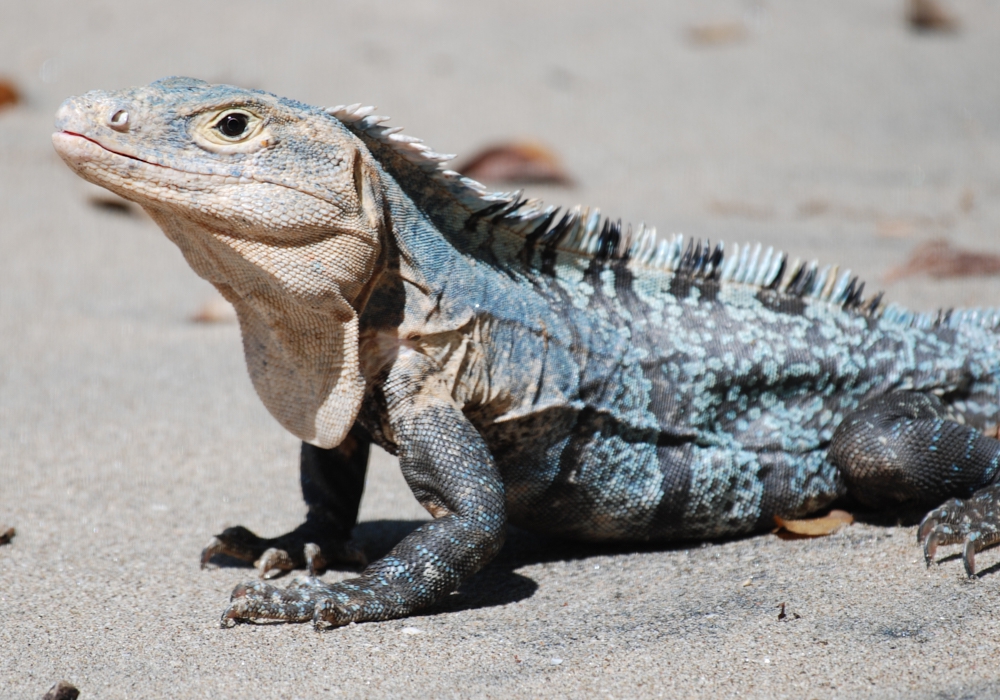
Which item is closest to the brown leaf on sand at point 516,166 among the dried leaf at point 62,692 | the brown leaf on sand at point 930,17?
the dried leaf at point 62,692

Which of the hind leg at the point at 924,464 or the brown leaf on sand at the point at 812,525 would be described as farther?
the brown leaf on sand at the point at 812,525

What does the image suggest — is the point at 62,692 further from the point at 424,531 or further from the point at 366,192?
the point at 366,192

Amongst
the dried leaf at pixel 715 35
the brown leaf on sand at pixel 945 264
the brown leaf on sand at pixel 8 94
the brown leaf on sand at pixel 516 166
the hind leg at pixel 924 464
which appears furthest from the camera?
the dried leaf at pixel 715 35

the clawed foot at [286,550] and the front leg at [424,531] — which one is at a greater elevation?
the front leg at [424,531]

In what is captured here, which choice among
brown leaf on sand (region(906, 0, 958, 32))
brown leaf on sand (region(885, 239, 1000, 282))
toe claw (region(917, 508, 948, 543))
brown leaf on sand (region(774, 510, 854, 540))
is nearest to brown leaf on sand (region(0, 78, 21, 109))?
brown leaf on sand (region(885, 239, 1000, 282))

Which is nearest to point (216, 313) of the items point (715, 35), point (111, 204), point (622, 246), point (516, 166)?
point (111, 204)

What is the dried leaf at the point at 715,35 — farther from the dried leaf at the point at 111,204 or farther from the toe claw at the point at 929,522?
the toe claw at the point at 929,522
